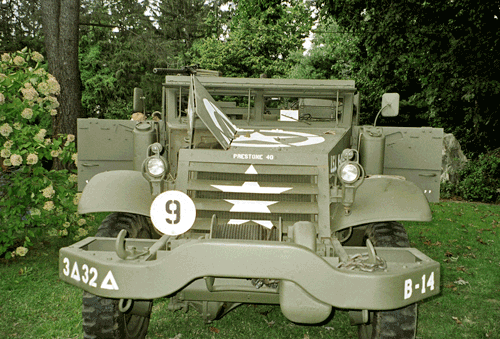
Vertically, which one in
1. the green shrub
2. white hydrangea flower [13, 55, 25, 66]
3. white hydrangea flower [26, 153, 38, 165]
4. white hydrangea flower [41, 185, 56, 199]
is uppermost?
white hydrangea flower [13, 55, 25, 66]

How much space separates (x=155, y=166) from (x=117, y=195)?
358 millimetres

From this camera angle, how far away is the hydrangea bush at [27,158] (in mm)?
4496

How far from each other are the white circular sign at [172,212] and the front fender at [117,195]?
1.66ft

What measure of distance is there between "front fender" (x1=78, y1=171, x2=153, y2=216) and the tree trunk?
3965mm

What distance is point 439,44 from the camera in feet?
33.4

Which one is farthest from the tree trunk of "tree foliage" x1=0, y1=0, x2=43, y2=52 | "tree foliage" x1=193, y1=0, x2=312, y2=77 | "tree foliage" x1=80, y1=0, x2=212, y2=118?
"tree foliage" x1=193, y1=0, x2=312, y2=77

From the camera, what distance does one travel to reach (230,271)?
2225 mm

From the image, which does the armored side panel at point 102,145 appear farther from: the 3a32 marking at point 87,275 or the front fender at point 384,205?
the front fender at point 384,205

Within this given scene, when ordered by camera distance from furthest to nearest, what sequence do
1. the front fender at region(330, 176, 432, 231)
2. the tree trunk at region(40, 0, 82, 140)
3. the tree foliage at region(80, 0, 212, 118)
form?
1. the tree foliage at region(80, 0, 212, 118)
2. the tree trunk at region(40, 0, 82, 140)
3. the front fender at region(330, 176, 432, 231)

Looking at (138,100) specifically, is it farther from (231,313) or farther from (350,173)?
(350,173)

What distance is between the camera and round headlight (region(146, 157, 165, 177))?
3049 millimetres

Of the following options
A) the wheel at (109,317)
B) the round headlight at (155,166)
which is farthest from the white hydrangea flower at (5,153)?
the round headlight at (155,166)

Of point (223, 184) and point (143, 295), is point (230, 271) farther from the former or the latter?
point (223, 184)

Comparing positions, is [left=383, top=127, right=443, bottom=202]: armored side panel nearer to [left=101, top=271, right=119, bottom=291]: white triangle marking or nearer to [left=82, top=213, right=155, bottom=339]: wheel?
[left=82, top=213, right=155, bottom=339]: wheel
